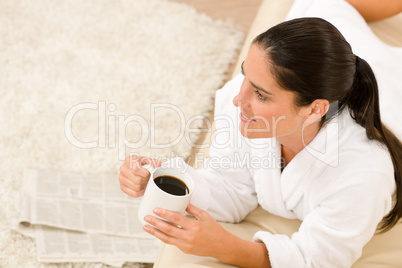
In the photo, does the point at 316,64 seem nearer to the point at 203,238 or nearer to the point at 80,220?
the point at 203,238

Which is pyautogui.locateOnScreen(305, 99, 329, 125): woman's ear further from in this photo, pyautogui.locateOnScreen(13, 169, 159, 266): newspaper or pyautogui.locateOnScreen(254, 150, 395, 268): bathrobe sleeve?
pyautogui.locateOnScreen(13, 169, 159, 266): newspaper

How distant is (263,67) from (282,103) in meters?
0.09

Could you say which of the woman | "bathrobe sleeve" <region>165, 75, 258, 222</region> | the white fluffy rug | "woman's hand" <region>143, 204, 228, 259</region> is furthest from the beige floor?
"woman's hand" <region>143, 204, 228, 259</region>

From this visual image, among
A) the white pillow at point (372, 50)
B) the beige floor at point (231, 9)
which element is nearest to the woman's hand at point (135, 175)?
the white pillow at point (372, 50)

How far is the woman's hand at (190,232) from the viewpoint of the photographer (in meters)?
1.06

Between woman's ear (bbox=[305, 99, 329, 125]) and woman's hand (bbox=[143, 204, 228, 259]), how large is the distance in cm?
33

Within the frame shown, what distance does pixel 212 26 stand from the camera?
2.71 meters

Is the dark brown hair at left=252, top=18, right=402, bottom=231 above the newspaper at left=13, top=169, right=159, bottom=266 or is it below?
above

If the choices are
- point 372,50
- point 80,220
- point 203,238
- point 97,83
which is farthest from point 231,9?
point 203,238

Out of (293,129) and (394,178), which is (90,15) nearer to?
(293,129)

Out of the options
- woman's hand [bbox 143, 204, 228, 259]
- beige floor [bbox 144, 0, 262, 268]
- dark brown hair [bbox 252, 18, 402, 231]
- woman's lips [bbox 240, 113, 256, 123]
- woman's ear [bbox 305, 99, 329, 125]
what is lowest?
woman's hand [bbox 143, 204, 228, 259]

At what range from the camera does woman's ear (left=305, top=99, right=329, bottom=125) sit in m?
1.10

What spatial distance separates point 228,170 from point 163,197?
0.41m

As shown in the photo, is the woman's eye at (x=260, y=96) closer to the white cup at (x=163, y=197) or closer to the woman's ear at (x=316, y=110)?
the woman's ear at (x=316, y=110)
